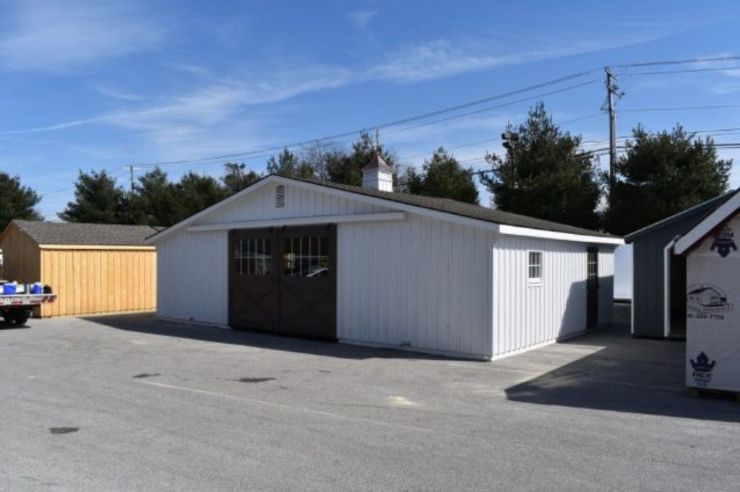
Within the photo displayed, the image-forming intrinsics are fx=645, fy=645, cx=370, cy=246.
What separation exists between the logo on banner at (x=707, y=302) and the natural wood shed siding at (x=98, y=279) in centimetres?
1721

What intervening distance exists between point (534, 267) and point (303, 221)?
5.00 m

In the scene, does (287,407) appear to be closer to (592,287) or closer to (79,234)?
(592,287)

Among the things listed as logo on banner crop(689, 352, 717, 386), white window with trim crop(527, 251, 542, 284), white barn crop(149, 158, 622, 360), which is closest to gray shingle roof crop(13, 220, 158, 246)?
white barn crop(149, 158, 622, 360)

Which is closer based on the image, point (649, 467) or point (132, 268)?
point (649, 467)

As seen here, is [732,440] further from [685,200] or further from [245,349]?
[685,200]

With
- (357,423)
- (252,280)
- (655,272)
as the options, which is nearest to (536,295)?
(655,272)

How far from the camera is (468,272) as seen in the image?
450 inches

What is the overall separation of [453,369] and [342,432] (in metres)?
4.22

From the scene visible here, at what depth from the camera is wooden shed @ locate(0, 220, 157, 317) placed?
19.2 metres

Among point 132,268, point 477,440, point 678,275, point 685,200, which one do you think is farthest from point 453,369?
point 685,200

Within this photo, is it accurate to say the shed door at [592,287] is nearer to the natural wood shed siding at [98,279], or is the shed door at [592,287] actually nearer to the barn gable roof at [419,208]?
the barn gable roof at [419,208]

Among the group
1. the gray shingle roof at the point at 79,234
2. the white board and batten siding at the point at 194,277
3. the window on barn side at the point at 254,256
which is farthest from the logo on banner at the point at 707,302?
the gray shingle roof at the point at 79,234

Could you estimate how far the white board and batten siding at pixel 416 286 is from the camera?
11.4 meters

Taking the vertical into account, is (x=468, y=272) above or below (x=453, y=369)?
above
